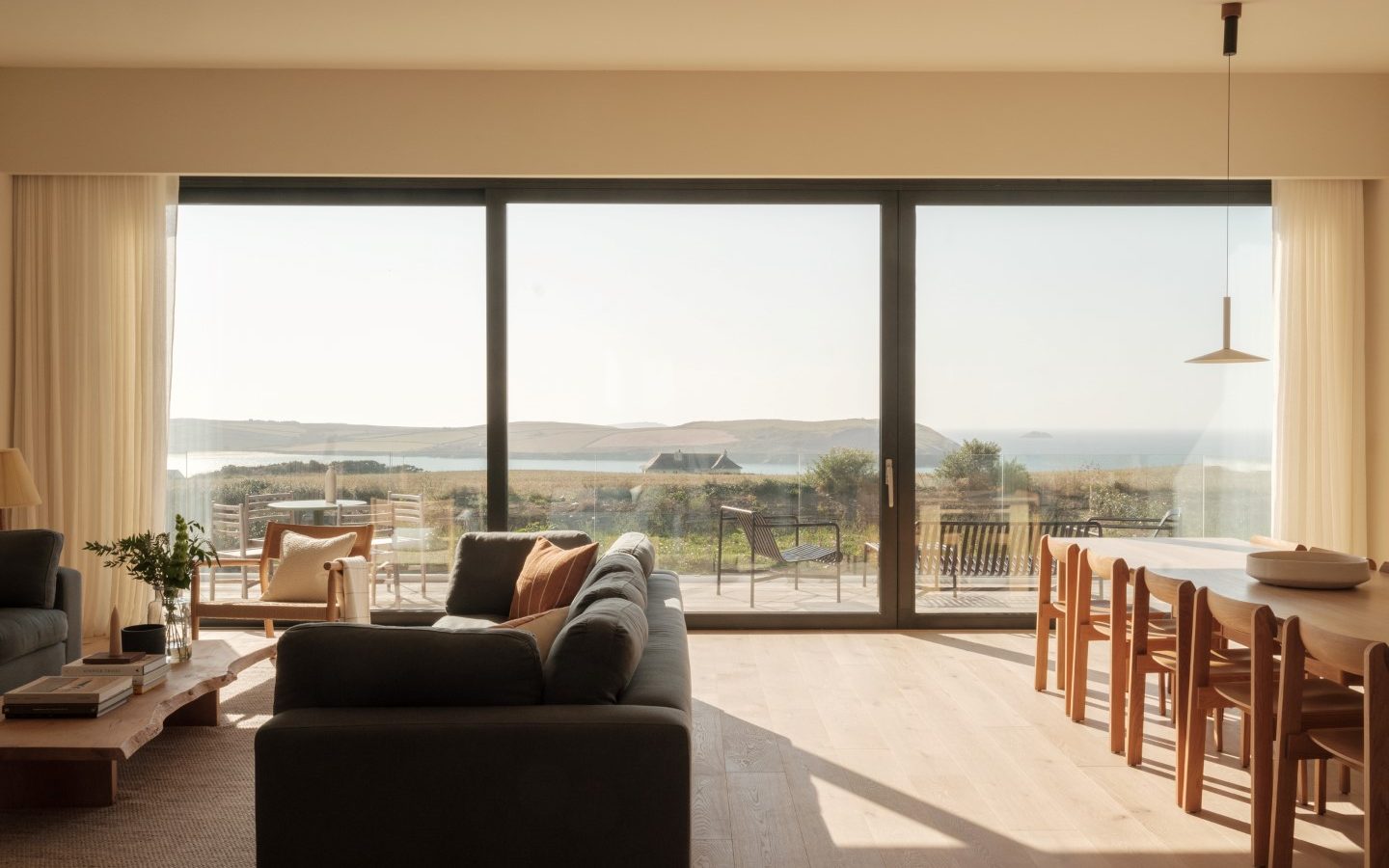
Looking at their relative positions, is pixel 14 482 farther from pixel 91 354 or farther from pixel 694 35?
pixel 694 35

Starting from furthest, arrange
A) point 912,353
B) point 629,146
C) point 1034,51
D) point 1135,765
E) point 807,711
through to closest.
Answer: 1. point 912,353
2. point 629,146
3. point 1034,51
4. point 807,711
5. point 1135,765

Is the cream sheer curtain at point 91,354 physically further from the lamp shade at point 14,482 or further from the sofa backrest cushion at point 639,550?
the sofa backrest cushion at point 639,550

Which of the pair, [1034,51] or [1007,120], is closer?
[1034,51]

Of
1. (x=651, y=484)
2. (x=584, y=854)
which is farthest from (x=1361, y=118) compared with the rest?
(x=584, y=854)

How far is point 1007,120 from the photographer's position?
18.0ft

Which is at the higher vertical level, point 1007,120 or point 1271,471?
point 1007,120

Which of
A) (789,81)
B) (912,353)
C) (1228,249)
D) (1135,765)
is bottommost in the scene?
(1135,765)

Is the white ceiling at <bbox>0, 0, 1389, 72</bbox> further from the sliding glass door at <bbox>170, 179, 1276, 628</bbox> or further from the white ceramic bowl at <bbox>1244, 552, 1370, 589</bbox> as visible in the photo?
the white ceramic bowl at <bbox>1244, 552, 1370, 589</bbox>

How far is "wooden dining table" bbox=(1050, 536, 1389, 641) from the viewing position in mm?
2851

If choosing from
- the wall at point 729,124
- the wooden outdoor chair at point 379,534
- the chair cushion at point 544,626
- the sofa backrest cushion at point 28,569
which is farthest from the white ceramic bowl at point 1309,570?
the sofa backrest cushion at point 28,569

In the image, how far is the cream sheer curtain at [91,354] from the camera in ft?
18.0

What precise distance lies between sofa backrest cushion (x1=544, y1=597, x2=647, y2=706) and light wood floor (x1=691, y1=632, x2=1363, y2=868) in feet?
2.67

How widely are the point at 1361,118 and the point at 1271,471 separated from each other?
2042 millimetres

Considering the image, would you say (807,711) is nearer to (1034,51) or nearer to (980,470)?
(980,470)
